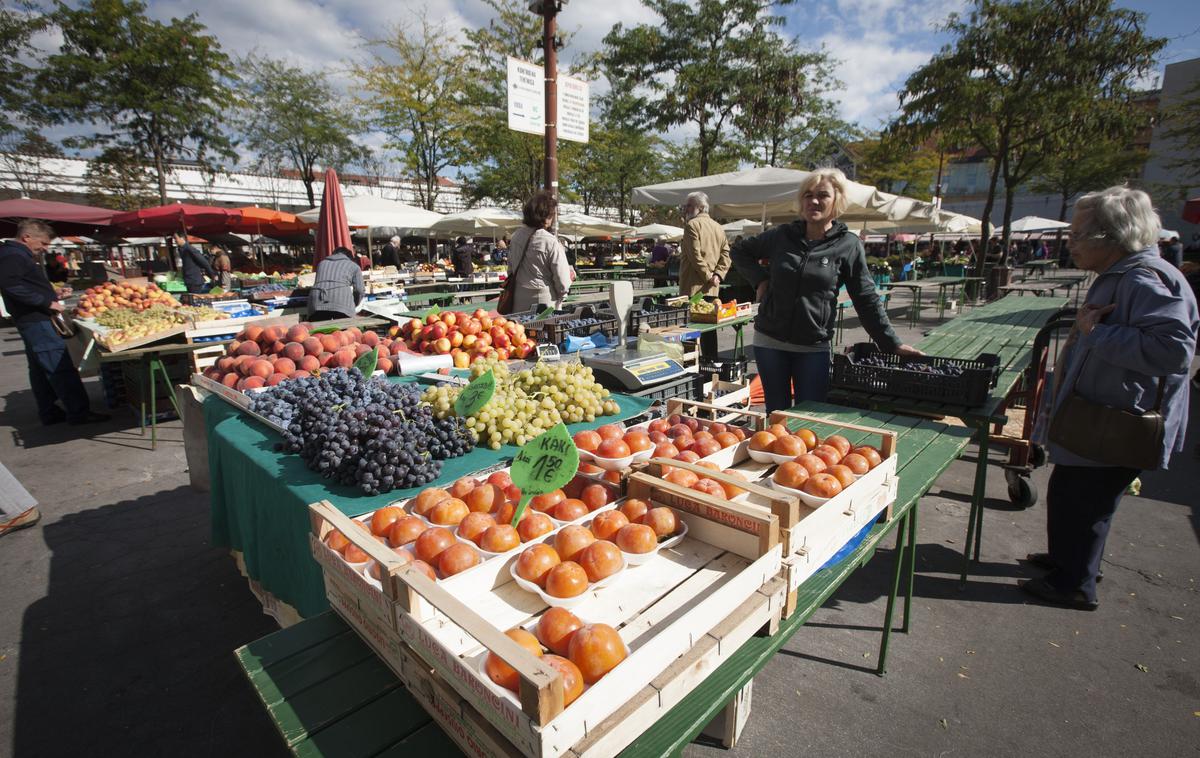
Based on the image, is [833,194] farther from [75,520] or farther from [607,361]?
[75,520]

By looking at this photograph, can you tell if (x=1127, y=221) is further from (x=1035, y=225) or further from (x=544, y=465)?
(x=1035, y=225)

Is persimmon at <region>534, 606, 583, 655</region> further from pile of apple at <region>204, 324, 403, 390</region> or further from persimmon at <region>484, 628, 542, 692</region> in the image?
pile of apple at <region>204, 324, 403, 390</region>

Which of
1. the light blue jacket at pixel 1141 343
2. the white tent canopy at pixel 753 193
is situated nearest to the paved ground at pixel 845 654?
the light blue jacket at pixel 1141 343

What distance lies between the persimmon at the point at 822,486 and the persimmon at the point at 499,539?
1001 millimetres

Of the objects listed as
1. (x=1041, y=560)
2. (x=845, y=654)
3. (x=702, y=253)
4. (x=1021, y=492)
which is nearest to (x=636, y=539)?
(x=845, y=654)

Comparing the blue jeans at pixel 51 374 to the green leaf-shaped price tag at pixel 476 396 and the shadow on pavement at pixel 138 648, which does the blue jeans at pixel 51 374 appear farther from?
the green leaf-shaped price tag at pixel 476 396

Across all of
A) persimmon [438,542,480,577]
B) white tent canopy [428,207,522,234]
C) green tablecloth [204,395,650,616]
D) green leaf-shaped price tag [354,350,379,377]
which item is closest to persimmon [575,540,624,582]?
persimmon [438,542,480,577]

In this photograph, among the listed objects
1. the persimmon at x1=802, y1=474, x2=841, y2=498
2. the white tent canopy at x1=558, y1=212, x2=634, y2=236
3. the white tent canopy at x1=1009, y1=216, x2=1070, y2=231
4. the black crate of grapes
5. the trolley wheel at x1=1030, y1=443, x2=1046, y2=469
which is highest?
the white tent canopy at x1=1009, y1=216, x2=1070, y2=231

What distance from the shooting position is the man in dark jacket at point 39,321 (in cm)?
604

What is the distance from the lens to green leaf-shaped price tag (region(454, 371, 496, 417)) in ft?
8.19

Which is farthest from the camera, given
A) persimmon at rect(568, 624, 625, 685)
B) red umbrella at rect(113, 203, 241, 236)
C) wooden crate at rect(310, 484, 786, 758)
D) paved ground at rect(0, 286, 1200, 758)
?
red umbrella at rect(113, 203, 241, 236)

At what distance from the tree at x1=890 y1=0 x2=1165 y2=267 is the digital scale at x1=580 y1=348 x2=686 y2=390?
15505 mm

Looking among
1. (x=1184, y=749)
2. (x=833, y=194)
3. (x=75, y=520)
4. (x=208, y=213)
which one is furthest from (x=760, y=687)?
(x=208, y=213)

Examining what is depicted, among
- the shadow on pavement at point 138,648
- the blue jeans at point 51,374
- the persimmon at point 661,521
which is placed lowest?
the shadow on pavement at point 138,648
